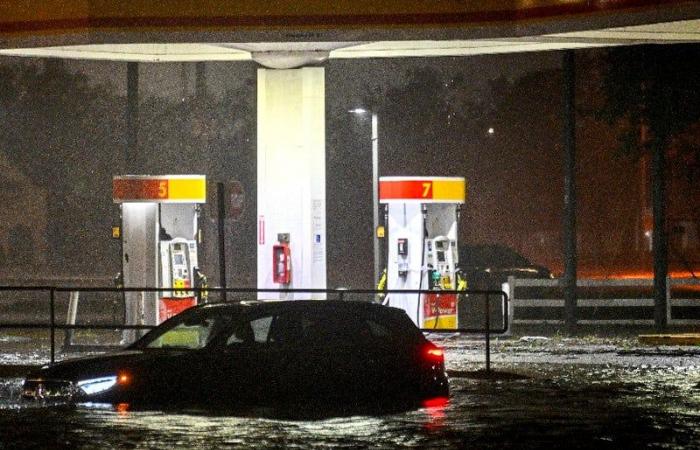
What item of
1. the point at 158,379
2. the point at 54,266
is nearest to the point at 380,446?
the point at 158,379

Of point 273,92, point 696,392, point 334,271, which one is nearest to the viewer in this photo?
point 696,392

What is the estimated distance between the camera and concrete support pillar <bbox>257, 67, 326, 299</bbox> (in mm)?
25703

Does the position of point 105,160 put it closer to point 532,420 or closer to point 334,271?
point 334,271

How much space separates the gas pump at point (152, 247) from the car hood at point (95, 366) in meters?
9.85

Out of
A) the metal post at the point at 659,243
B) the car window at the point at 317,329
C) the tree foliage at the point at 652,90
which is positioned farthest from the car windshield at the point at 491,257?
the car window at the point at 317,329

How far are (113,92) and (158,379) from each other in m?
59.6

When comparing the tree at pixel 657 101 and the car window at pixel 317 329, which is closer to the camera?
the car window at pixel 317 329

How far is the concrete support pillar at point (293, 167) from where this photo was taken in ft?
84.3

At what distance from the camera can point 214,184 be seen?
77.1 ft

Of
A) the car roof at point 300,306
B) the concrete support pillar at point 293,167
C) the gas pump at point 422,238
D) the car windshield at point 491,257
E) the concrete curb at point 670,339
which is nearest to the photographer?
the car roof at point 300,306

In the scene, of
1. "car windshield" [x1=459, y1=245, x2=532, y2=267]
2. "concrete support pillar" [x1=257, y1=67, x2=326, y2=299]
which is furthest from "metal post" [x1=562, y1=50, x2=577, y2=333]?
"car windshield" [x1=459, y1=245, x2=532, y2=267]

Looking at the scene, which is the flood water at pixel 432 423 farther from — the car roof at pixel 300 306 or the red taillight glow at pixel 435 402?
the car roof at pixel 300 306

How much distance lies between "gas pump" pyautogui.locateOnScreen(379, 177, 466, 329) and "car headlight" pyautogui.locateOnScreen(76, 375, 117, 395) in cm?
1297

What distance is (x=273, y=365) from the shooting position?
575 inches
